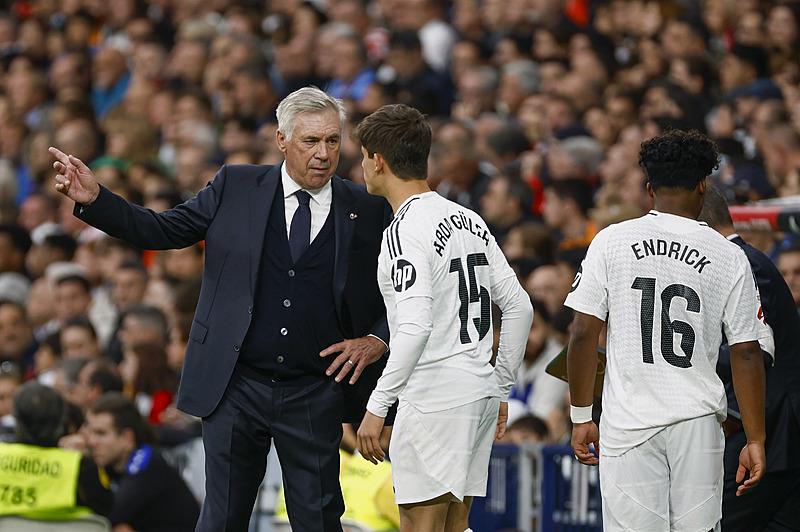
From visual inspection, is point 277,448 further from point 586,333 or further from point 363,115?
point 363,115

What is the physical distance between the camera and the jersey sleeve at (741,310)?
5.50 m

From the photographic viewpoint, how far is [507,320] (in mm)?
6012

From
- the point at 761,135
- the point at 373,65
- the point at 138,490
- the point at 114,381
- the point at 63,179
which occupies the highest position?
the point at 373,65

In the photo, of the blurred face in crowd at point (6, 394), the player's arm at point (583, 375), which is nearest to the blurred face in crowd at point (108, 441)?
the blurred face in crowd at point (6, 394)

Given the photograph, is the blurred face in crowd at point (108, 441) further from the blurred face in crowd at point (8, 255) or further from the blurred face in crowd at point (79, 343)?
the blurred face in crowd at point (8, 255)

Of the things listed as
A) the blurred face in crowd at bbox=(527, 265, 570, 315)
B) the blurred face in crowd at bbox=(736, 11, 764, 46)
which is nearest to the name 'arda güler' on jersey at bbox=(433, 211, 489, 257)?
the blurred face in crowd at bbox=(527, 265, 570, 315)

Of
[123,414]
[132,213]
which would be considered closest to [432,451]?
[132,213]

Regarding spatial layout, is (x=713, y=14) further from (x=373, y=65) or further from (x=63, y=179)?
(x=63, y=179)

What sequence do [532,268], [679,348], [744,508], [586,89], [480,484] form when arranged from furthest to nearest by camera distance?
[586,89], [532,268], [744,508], [480,484], [679,348]

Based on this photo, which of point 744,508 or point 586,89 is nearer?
point 744,508

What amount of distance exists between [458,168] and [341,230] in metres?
6.04

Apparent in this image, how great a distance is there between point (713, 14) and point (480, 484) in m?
8.55

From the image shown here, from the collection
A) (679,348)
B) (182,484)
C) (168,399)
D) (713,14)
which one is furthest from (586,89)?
(679,348)

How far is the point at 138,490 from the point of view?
9109mm
